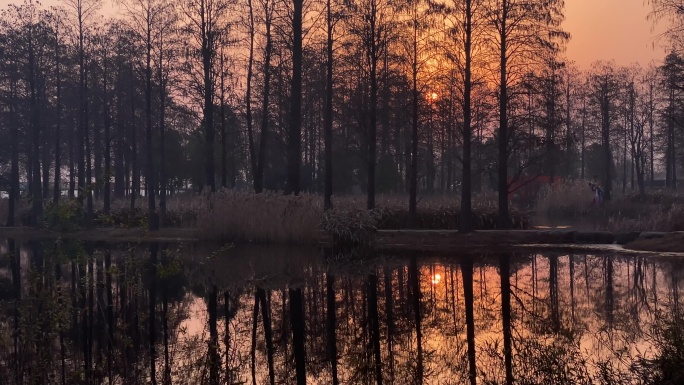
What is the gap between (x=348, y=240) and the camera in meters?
21.2

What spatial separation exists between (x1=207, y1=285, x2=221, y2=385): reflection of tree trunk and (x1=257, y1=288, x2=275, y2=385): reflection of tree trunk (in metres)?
0.58

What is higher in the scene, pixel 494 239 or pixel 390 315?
pixel 494 239

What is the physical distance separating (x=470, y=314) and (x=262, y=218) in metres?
13.6

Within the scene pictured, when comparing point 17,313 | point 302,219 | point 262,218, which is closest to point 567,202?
point 302,219

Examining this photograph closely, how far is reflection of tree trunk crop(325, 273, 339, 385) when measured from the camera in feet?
25.2

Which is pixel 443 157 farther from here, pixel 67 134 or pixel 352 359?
pixel 352 359

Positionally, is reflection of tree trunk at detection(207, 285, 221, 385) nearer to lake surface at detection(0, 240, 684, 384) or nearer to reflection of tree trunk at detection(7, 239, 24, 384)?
lake surface at detection(0, 240, 684, 384)

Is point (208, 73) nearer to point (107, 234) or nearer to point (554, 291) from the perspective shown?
point (107, 234)

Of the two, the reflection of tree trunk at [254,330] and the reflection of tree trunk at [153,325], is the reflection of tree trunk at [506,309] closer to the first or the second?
the reflection of tree trunk at [254,330]

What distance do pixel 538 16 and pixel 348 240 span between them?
954cm

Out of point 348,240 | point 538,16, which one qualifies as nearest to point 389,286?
point 348,240

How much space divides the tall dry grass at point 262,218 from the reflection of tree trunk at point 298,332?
954 cm

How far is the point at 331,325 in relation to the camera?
9.80 metres

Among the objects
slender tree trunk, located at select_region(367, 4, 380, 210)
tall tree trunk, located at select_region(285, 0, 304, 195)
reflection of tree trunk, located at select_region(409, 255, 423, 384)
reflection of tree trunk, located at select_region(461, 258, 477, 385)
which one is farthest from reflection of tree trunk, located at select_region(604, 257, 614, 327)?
tall tree trunk, located at select_region(285, 0, 304, 195)
